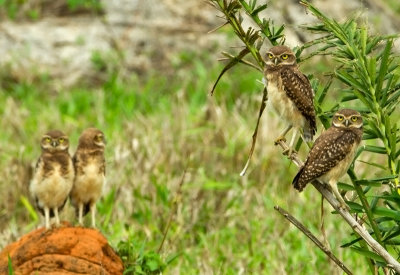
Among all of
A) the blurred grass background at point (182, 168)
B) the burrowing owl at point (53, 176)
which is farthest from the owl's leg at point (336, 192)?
the burrowing owl at point (53, 176)

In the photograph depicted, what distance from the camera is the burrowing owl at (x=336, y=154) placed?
12.4 ft

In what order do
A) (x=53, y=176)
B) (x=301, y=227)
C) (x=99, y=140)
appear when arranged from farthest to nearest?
(x=99, y=140) < (x=53, y=176) < (x=301, y=227)

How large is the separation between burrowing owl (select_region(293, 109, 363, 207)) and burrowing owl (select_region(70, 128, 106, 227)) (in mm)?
A: 1921

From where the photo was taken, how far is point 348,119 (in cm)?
377

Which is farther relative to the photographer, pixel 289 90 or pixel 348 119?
pixel 289 90

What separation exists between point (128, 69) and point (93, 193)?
574cm

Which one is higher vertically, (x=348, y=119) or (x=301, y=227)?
(x=348, y=119)

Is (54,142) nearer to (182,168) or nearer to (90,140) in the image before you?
(90,140)

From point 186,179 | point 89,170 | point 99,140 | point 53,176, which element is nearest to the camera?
point 53,176

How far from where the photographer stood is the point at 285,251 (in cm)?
632

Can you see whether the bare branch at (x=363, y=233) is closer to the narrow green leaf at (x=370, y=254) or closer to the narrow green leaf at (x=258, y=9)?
Answer: the narrow green leaf at (x=370, y=254)

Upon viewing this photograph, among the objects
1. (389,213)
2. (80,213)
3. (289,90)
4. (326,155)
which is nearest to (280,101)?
(289,90)

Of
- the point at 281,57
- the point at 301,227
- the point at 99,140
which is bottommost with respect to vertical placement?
the point at 301,227

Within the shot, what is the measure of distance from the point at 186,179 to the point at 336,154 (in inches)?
158
